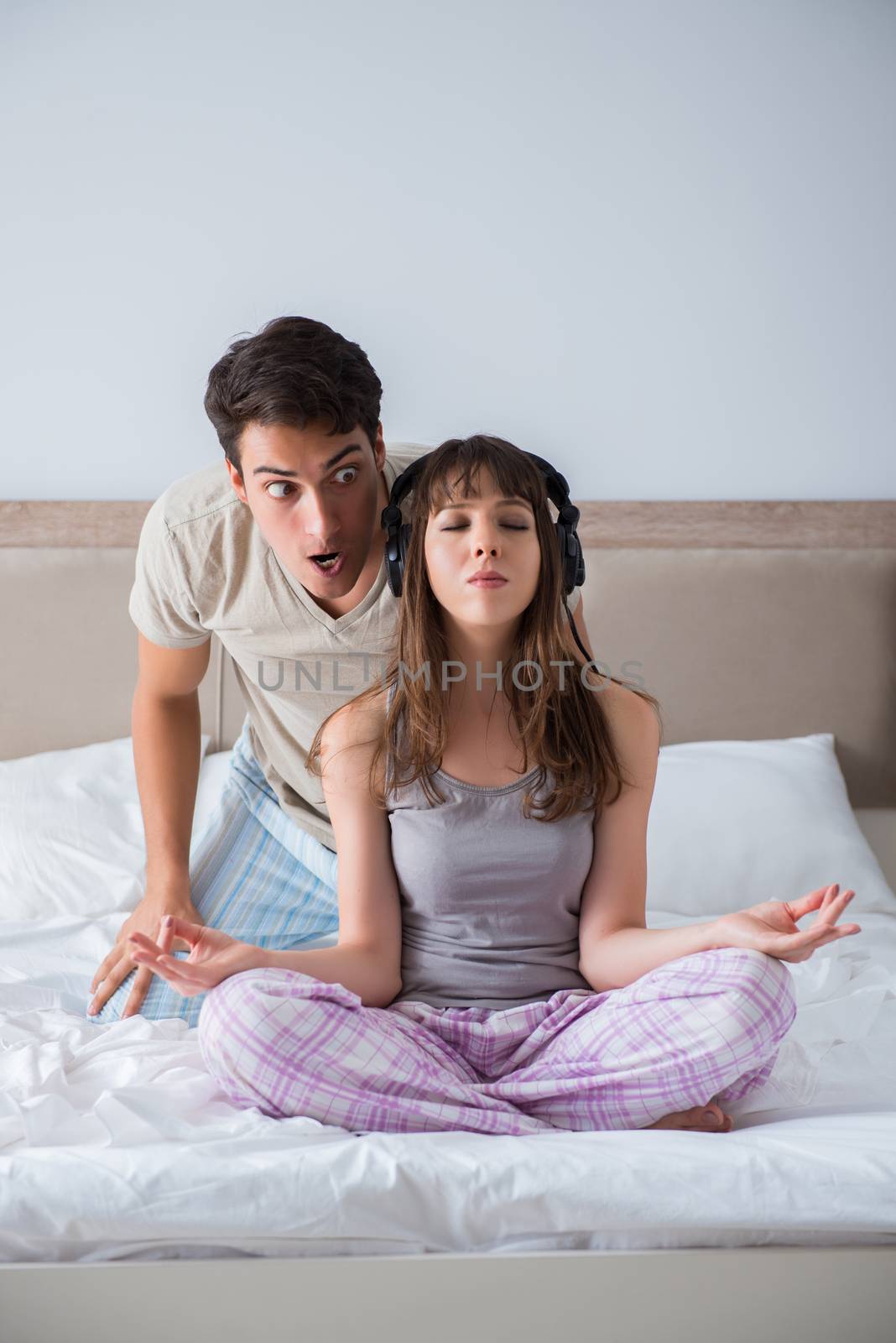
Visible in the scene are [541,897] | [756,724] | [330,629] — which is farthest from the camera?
[756,724]

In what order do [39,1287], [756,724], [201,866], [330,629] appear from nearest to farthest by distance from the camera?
[39,1287] → [330,629] → [201,866] → [756,724]

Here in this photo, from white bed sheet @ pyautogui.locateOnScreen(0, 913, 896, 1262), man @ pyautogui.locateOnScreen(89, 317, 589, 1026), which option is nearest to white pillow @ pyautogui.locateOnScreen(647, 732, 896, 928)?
man @ pyautogui.locateOnScreen(89, 317, 589, 1026)

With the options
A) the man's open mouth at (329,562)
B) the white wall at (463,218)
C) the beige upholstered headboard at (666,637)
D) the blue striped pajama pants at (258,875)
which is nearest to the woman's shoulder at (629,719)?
the man's open mouth at (329,562)

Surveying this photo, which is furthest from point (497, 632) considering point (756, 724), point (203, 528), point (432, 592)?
point (756, 724)

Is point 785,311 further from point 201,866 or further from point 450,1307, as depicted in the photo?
point 450,1307

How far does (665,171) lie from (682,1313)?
2.07 metres

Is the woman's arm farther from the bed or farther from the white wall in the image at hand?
the white wall

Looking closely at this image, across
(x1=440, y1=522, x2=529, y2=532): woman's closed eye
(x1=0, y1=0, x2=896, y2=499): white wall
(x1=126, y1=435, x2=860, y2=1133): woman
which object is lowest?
(x1=126, y1=435, x2=860, y2=1133): woman

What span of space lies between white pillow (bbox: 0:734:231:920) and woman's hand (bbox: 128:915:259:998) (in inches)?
28.9

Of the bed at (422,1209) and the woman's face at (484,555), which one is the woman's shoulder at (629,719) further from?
the bed at (422,1209)

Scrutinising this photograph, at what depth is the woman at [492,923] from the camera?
3.44 feet

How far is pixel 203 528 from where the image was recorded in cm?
156

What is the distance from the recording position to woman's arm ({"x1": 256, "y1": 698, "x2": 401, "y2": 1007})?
1.18 metres

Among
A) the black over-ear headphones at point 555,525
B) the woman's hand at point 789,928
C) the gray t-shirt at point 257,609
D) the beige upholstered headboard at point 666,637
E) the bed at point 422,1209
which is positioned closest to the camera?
the bed at point 422,1209
